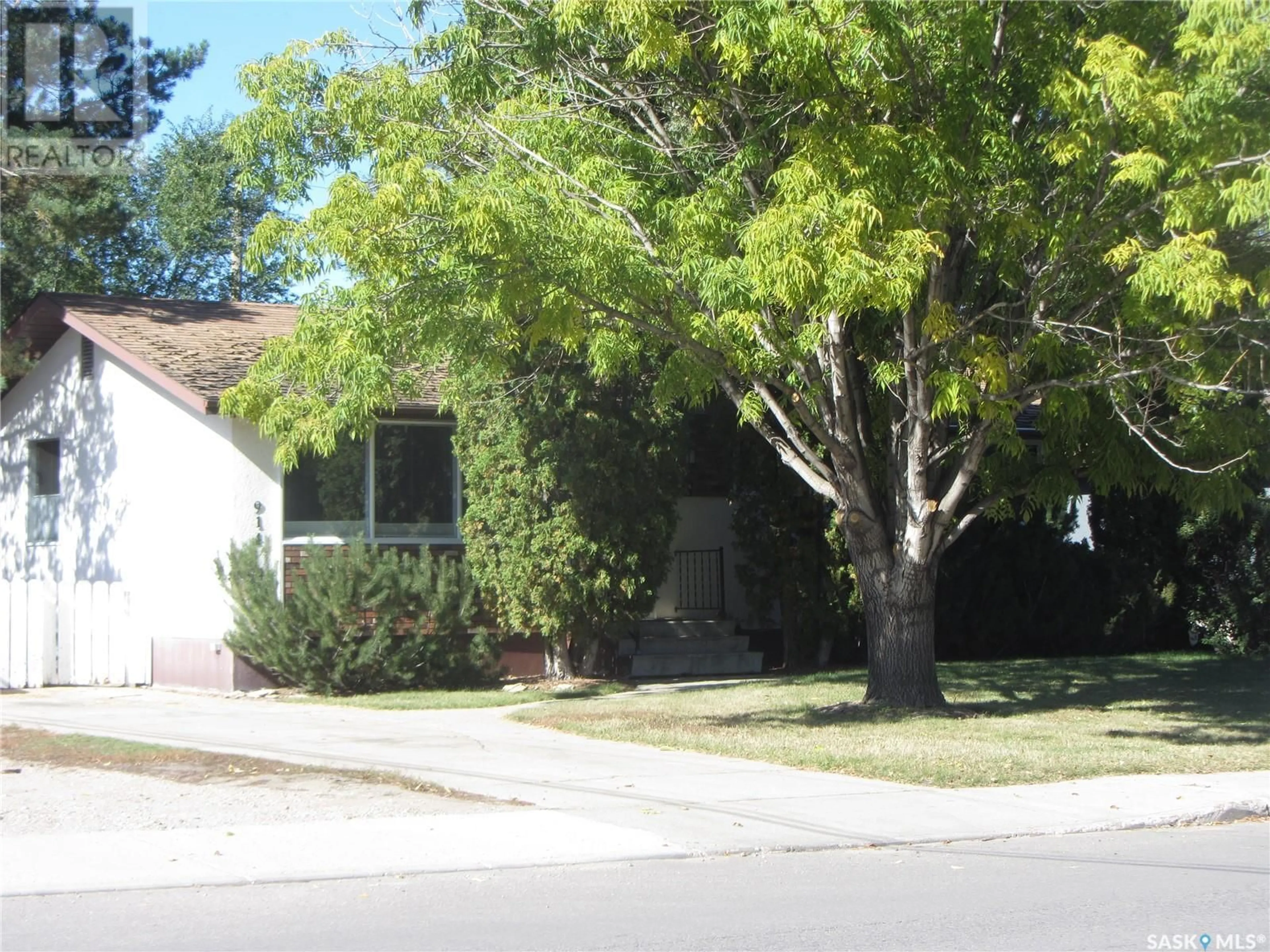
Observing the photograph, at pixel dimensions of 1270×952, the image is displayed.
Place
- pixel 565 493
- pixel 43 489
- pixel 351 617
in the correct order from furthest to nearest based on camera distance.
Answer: pixel 43 489
pixel 565 493
pixel 351 617

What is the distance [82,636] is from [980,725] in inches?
443

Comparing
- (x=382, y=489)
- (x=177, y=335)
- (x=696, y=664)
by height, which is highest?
(x=177, y=335)

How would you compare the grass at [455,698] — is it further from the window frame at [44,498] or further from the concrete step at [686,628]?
the window frame at [44,498]

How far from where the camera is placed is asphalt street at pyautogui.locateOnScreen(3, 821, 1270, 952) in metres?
6.05

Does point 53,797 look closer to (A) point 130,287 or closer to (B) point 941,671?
(B) point 941,671

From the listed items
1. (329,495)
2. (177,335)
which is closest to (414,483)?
(329,495)

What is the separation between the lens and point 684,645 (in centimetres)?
1878

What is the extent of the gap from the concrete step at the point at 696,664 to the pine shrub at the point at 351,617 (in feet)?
7.87

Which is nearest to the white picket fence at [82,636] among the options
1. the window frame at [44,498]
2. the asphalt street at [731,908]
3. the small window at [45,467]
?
the window frame at [44,498]

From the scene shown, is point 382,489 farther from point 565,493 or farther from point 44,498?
point 44,498

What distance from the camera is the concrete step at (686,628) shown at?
18953mm

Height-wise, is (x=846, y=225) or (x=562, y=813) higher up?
(x=846, y=225)

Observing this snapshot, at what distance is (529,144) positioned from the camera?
12.2 meters

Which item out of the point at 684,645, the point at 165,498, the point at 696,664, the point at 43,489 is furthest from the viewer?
the point at 43,489
